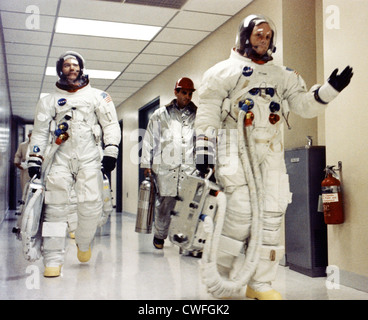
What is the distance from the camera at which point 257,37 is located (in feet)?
7.33

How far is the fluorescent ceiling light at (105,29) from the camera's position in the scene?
4.67 meters

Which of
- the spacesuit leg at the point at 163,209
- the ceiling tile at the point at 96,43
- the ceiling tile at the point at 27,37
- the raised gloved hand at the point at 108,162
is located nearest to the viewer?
the raised gloved hand at the point at 108,162

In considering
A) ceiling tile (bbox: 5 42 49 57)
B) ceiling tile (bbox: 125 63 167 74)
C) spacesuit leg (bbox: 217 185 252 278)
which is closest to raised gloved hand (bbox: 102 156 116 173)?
spacesuit leg (bbox: 217 185 252 278)

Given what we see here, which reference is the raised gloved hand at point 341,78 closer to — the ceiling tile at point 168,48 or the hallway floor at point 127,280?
the hallway floor at point 127,280

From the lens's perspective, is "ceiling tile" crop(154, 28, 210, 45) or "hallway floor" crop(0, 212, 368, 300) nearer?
"hallway floor" crop(0, 212, 368, 300)

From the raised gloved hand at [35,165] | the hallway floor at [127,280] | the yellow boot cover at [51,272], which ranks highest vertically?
the raised gloved hand at [35,165]

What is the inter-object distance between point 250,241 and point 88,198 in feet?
4.40

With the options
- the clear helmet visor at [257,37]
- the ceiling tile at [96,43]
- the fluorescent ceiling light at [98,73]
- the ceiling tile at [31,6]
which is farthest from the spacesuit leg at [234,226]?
the fluorescent ceiling light at [98,73]

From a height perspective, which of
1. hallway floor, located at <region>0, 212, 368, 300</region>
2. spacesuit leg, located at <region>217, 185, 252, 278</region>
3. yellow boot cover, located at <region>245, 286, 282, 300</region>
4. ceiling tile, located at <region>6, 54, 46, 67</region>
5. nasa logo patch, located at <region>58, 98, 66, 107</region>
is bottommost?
hallway floor, located at <region>0, 212, 368, 300</region>

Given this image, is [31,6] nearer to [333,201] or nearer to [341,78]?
[341,78]

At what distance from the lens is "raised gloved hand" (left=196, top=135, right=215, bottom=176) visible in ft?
7.25

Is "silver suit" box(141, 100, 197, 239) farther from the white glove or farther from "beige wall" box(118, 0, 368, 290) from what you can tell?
the white glove

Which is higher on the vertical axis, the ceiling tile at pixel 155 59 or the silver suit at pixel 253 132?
the ceiling tile at pixel 155 59
